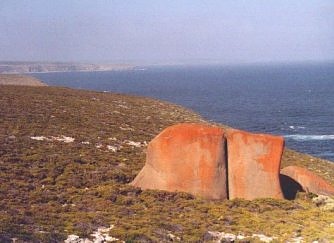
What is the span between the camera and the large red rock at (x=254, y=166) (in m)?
24.8

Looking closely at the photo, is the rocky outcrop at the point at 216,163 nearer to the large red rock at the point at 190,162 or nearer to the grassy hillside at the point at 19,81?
the large red rock at the point at 190,162

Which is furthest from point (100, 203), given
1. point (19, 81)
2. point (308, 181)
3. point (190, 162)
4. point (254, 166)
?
point (19, 81)

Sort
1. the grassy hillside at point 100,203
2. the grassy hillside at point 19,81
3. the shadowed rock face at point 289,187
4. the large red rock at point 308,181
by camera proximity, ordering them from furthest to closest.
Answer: the grassy hillside at point 19,81 → the large red rock at point 308,181 → the shadowed rock face at point 289,187 → the grassy hillside at point 100,203

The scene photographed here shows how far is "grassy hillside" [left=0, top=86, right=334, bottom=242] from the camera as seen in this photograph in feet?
62.9

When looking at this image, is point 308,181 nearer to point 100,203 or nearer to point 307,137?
point 100,203

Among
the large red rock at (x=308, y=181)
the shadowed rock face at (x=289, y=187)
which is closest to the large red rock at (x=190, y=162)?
the shadowed rock face at (x=289, y=187)

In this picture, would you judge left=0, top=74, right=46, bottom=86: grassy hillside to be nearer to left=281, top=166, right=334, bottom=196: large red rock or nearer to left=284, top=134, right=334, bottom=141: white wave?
left=284, top=134, right=334, bottom=141: white wave

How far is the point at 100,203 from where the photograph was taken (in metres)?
22.5

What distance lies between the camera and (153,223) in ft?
66.2

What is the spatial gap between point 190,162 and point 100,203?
16.8 feet

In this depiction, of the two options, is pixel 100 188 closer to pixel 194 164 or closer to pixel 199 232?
pixel 194 164

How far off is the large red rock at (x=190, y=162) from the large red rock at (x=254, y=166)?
0.51 m

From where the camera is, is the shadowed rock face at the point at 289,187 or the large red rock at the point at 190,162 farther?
the shadowed rock face at the point at 289,187

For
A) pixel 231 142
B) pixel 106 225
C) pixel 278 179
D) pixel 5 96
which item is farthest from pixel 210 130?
pixel 5 96
